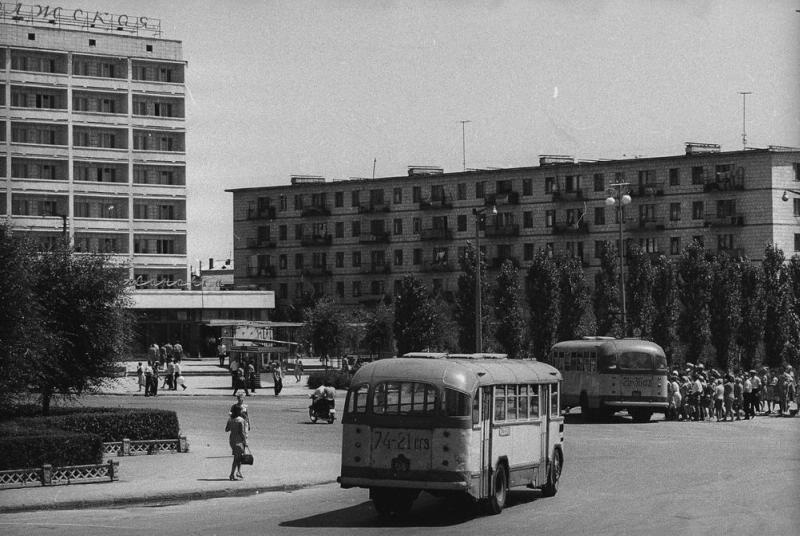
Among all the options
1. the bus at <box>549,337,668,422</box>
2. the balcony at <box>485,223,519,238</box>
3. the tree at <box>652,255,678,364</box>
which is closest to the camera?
the bus at <box>549,337,668,422</box>

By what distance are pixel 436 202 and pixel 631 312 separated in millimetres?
29400

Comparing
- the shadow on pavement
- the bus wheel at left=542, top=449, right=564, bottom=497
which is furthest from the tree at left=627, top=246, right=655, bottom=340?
the shadow on pavement

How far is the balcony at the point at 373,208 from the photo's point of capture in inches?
4464

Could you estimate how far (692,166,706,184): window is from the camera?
99688mm

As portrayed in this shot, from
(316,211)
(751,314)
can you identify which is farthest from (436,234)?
(751,314)

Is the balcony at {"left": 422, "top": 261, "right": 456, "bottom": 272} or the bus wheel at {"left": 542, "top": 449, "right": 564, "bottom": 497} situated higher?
the balcony at {"left": 422, "top": 261, "right": 456, "bottom": 272}

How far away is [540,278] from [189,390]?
29.0 m

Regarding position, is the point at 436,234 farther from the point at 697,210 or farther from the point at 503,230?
the point at 697,210

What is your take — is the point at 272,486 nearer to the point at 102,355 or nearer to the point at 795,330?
the point at 102,355

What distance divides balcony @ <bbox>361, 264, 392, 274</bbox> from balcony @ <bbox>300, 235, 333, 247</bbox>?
406 centimetres

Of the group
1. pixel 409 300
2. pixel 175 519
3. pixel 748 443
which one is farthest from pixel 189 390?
pixel 175 519

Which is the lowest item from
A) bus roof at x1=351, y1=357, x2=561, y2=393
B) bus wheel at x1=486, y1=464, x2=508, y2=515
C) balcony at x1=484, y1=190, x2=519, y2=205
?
bus wheel at x1=486, y1=464, x2=508, y2=515

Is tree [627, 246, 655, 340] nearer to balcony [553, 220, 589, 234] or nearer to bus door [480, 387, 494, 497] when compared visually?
balcony [553, 220, 589, 234]

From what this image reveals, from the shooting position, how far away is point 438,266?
11144 cm
